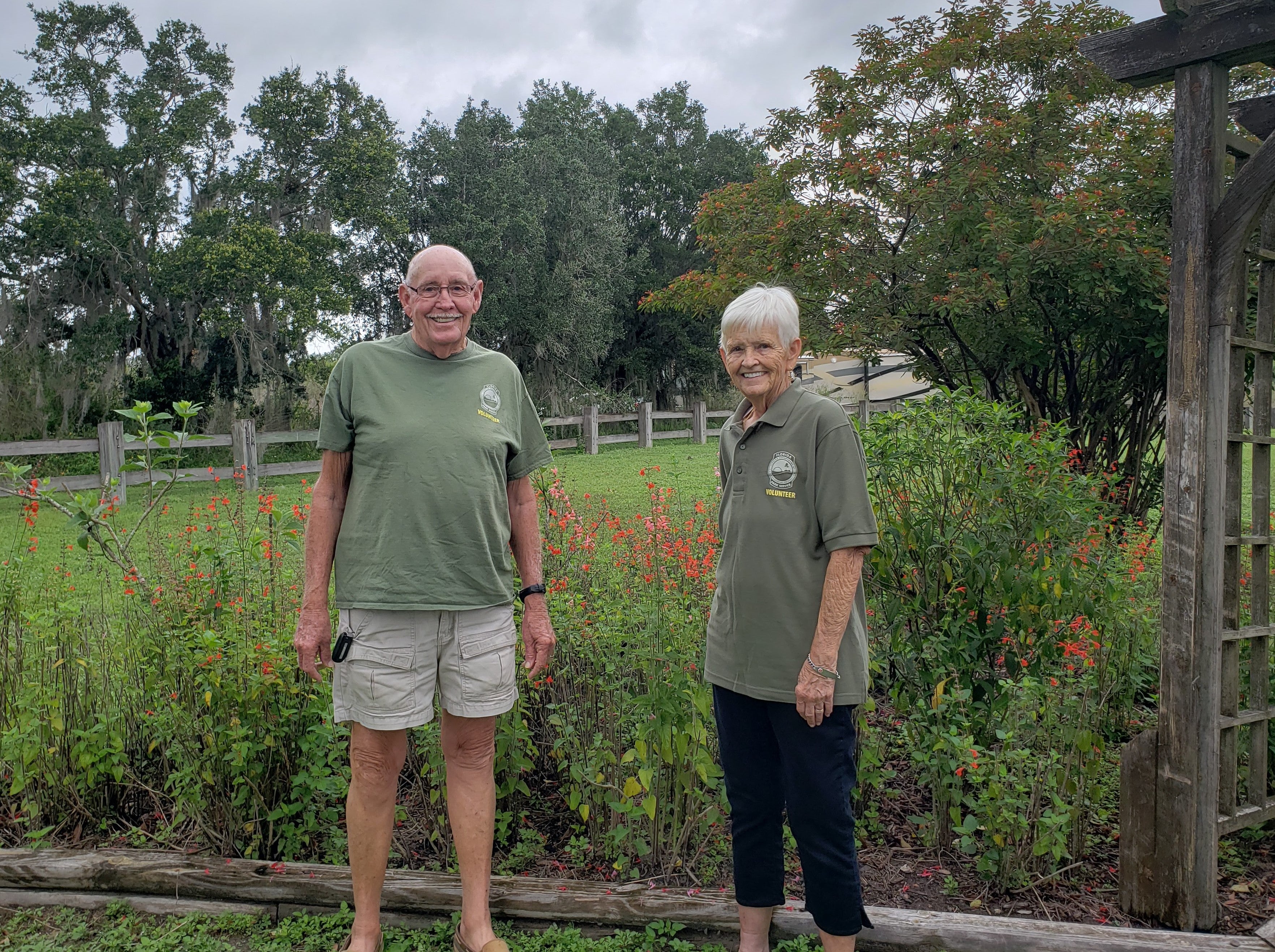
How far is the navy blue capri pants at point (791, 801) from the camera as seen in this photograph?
231 cm

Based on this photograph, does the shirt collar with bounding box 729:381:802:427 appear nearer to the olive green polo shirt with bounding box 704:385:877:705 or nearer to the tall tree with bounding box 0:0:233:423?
the olive green polo shirt with bounding box 704:385:877:705

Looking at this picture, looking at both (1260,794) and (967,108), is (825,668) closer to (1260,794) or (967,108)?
(1260,794)

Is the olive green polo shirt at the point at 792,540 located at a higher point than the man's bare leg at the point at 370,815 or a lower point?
higher

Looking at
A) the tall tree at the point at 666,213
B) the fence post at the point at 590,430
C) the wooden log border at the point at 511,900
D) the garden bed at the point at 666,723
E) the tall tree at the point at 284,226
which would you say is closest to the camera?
the wooden log border at the point at 511,900

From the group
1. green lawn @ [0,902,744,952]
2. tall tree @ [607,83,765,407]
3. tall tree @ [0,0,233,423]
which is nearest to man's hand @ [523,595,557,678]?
green lawn @ [0,902,744,952]

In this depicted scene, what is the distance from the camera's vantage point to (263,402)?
20266 mm

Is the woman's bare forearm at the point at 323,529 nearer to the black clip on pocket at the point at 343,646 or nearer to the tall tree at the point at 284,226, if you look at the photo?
the black clip on pocket at the point at 343,646

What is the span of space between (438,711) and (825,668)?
5.48 feet

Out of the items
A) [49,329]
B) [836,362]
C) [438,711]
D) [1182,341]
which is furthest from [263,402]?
[1182,341]

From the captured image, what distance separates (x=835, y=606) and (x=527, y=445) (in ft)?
3.69

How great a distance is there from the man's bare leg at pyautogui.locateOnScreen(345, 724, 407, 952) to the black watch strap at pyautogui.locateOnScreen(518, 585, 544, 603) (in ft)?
1.77

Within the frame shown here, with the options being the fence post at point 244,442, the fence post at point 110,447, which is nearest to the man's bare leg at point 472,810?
the fence post at point 110,447

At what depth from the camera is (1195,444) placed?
2.78 m

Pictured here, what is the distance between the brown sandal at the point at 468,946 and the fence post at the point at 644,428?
21.1m
